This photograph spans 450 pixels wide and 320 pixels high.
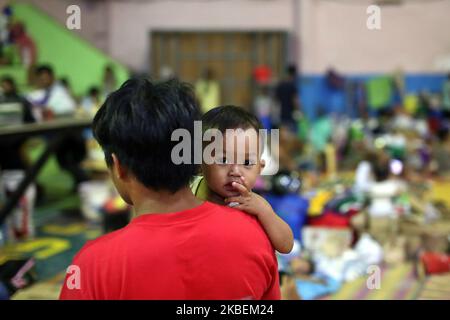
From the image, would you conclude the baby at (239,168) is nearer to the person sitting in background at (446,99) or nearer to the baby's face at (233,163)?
the baby's face at (233,163)

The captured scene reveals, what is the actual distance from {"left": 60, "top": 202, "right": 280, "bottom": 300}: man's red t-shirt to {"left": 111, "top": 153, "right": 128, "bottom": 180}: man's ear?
0.11 metres

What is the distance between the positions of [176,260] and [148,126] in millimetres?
313

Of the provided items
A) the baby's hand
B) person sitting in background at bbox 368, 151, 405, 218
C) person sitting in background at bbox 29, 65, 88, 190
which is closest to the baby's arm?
the baby's hand

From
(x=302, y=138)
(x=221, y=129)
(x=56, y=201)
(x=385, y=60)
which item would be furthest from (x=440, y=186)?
(x=221, y=129)

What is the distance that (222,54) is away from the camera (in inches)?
460

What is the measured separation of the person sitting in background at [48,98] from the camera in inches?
233

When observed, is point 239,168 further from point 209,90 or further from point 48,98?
point 209,90

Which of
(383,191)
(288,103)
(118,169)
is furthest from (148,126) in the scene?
(288,103)

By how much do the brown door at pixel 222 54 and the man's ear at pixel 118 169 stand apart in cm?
1019

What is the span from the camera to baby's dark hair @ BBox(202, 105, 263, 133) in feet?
4.99

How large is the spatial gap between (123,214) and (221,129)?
368 centimetres

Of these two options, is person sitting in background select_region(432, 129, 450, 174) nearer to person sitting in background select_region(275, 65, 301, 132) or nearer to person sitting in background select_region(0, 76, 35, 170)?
person sitting in background select_region(275, 65, 301, 132)

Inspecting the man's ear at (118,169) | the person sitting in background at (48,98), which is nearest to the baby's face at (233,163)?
the man's ear at (118,169)
